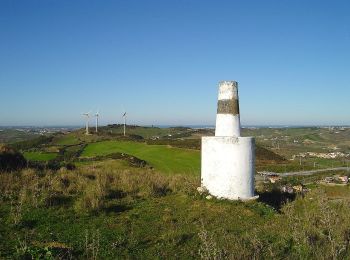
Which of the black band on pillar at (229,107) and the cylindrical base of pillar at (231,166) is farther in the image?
the black band on pillar at (229,107)

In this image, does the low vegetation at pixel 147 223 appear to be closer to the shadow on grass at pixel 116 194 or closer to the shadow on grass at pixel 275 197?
the shadow on grass at pixel 116 194

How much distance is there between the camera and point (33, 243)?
23.0ft

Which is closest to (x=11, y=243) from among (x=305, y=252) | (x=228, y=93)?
(x=305, y=252)

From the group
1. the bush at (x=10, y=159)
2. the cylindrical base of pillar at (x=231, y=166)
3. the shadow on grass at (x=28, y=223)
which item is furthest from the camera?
the bush at (x=10, y=159)

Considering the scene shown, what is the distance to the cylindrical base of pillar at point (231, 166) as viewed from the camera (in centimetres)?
1239

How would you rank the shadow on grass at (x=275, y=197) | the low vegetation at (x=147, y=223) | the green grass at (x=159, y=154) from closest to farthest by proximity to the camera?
1. the low vegetation at (x=147, y=223)
2. the shadow on grass at (x=275, y=197)
3. the green grass at (x=159, y=154)

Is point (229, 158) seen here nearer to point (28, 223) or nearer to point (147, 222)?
point (147, 222)

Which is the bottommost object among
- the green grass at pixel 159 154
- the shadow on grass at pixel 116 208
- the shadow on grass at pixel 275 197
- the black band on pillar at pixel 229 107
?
the green grass at pixel 159 154

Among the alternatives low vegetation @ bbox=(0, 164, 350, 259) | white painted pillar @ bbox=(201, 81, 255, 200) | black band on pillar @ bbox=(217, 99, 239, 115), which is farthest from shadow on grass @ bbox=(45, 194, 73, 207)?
black band on pillar @ bbox=(217, 99, 239, 115)

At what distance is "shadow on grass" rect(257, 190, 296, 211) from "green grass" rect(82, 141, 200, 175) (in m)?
18.7

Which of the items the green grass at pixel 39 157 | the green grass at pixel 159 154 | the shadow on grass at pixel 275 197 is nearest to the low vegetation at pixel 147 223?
the shadow on grass at pixel 275 197

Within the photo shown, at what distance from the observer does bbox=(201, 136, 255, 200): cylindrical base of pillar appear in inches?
488

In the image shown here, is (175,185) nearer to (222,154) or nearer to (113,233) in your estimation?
(222,154)

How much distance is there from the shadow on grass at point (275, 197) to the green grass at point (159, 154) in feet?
61.2
